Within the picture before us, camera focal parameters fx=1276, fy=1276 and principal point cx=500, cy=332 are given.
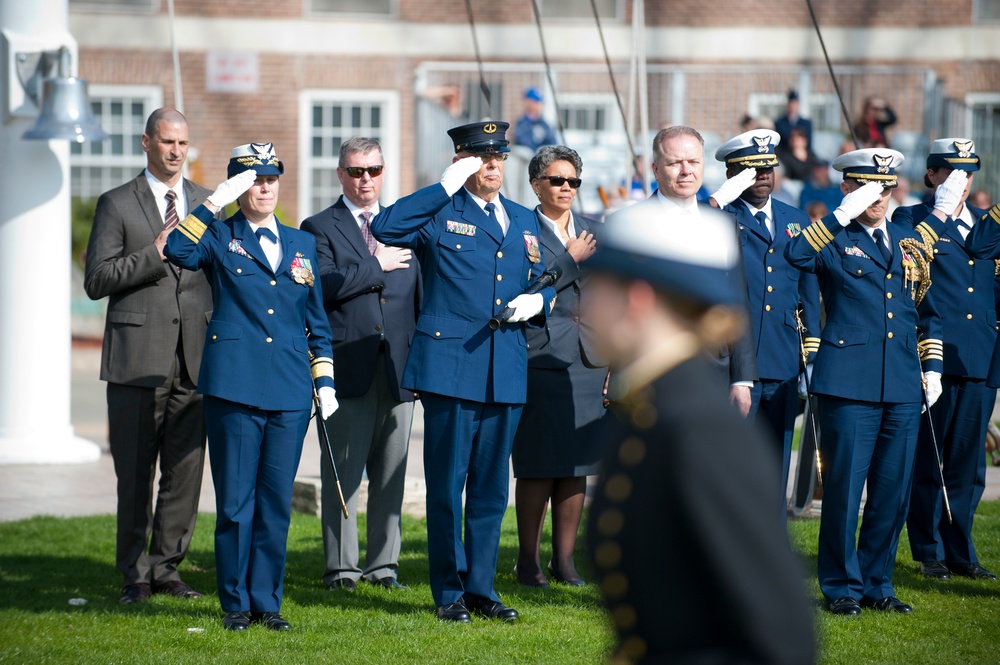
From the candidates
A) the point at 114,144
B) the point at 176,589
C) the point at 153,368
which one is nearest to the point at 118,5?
the point at 114,144

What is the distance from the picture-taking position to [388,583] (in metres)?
6.40

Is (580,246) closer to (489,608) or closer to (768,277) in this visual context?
(768,277)

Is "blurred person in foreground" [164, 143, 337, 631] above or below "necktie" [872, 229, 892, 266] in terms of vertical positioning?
below

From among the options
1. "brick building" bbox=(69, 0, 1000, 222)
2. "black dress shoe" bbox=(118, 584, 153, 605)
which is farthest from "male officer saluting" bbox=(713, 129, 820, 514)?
"brick building" bbox=(69, 0, 1000, 222)

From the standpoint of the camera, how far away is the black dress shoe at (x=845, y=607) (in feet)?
19.0

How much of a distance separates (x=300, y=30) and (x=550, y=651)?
17745 millimetres

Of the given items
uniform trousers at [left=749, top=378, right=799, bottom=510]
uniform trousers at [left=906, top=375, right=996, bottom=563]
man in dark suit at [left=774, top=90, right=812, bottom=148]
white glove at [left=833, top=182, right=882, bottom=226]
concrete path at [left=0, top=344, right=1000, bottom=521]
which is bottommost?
concrete path at [left=0, top=344, right=1000, bottom=521]

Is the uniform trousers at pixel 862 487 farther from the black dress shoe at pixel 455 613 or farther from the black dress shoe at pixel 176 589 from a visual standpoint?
the black dress shoe at pixel 176 589

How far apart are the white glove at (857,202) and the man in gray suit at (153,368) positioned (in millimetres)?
3054

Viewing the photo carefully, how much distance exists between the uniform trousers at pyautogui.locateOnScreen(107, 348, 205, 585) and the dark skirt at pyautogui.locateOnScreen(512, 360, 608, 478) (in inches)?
63.3

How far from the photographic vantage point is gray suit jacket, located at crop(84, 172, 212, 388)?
6070 millimetres

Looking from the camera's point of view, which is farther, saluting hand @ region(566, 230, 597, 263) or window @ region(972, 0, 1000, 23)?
window @ region(972, 0, 1000, 23)

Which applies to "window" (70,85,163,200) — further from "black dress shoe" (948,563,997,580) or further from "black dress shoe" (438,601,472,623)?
"black dress shoe" (948,563,997,580)

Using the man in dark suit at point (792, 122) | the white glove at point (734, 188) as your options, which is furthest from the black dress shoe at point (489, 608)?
the man in dark suit at point (792, 122)
